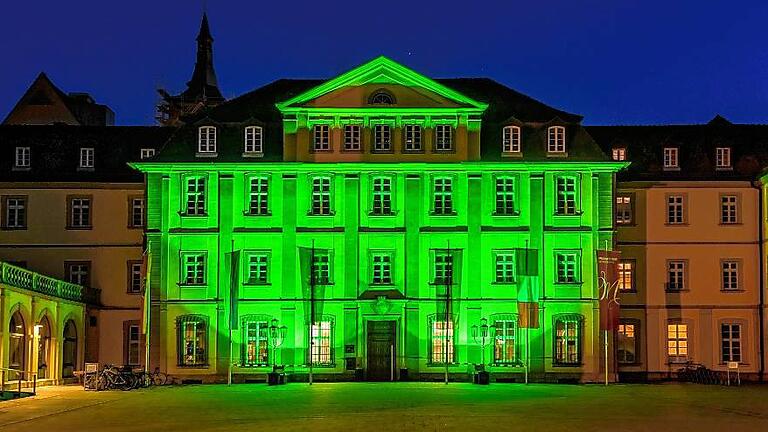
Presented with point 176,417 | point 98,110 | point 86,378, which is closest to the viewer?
point 176,417

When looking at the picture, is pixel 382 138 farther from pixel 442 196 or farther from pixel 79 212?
pixel 79 212

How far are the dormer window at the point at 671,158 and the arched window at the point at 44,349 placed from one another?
104 ft

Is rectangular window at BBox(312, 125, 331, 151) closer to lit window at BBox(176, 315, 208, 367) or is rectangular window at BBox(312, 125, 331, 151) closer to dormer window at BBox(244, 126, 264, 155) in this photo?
dormer window at BBox(244, 126, 264, 155)

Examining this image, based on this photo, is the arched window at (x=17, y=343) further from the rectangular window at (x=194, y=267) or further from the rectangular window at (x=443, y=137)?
the rectangular window at (x=443, y=137)

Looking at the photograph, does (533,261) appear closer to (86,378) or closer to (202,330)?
(202,330)

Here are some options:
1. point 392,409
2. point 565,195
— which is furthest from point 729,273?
point 392,409

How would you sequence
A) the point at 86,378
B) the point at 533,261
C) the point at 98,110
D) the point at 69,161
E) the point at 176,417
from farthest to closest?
the point at 98,110 → the point at 69,161 → the point at 533,261 → the point at 86,378 → the point at 176,417

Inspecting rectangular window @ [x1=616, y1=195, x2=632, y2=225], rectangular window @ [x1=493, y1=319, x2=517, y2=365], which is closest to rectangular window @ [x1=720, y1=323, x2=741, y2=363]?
rectangular window @ [x1=616, y1=195, x2=632, y2=225]

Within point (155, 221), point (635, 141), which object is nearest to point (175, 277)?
point (155, 221)

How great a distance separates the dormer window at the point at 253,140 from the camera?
6175 cm

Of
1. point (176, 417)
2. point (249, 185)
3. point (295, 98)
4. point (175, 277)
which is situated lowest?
point (176, 417)

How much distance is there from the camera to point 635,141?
220 feet

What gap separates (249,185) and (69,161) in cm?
1098

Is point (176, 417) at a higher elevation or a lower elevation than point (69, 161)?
lower
